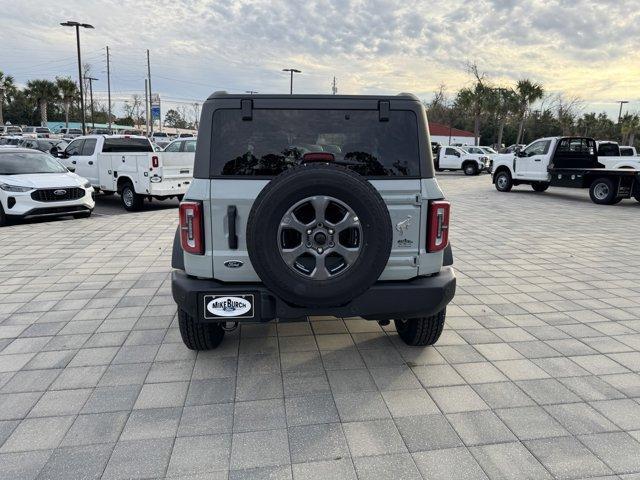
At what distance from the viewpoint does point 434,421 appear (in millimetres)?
3033

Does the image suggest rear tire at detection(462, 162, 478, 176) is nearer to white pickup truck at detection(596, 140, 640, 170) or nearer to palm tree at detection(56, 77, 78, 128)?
white pickup truck at detection(596, 140, 640, 170)

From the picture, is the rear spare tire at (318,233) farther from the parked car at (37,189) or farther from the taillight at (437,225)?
the parked car at (37,189)

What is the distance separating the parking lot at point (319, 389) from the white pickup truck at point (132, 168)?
5861 millimetres

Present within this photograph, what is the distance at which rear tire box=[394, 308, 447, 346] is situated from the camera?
→ 390 cm

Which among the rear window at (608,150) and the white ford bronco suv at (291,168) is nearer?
the white ford bronco suv at (291,168)

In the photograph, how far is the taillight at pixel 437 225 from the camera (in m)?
3.37

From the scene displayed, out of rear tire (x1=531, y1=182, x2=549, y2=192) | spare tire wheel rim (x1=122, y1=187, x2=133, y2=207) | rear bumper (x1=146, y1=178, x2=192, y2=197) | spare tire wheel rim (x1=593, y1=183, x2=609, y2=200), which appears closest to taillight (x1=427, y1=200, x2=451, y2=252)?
rear bumper (x1=146, y1=178, x2=192, y2=197)

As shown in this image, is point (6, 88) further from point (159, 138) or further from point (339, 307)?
point (339, 307)

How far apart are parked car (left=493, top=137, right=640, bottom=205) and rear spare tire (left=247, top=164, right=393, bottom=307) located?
47.5 feet

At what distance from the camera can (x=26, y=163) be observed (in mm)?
10531

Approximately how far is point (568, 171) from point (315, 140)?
14835 mm

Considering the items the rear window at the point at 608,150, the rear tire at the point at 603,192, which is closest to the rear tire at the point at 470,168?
the rear window at the point at 608,150

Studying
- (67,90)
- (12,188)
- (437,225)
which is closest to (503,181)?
(12,188)

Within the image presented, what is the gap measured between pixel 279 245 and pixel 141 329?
7.24ft
